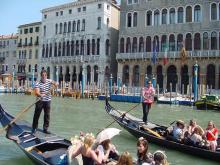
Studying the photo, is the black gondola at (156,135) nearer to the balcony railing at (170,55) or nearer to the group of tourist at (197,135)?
the group of tourist at (197,135)

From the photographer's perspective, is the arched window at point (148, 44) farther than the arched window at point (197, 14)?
Yes

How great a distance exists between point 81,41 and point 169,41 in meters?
7.88

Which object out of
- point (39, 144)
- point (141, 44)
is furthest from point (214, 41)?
point (39, 144)

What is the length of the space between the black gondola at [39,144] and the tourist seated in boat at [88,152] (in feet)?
1.58

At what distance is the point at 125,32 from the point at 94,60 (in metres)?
3.49

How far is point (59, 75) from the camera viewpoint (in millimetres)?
29922

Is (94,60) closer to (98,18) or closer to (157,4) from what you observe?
(98,18)

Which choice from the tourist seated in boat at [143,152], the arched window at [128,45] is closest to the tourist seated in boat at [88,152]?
the tourist seated in boat at [143,152]

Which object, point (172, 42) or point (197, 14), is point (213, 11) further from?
point (172, 42)

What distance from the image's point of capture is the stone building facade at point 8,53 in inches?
1479

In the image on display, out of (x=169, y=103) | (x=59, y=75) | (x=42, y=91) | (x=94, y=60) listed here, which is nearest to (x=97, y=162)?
(x=42, y=91)

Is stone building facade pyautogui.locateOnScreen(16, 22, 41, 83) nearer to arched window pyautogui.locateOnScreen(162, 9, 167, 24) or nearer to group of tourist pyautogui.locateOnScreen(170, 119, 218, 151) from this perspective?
arched window pyautogui.locateOnScreen(162, 9, 167, 24)

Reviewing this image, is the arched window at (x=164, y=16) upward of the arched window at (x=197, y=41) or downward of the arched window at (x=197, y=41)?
upward

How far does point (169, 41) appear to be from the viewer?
23625 mm
